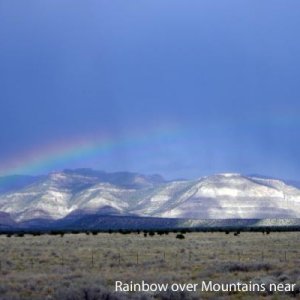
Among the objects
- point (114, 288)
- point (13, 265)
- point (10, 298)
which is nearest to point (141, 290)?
point (114, 288)

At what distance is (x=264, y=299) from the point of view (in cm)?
2577

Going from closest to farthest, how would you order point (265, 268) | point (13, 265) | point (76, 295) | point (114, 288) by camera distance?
point (76, 295)
point (114, 288)
point (265, 268)
point (13, 265)

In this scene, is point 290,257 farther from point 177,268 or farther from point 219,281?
point 219,281

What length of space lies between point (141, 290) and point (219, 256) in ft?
68.1

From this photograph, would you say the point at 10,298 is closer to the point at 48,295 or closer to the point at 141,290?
the point at 48,295

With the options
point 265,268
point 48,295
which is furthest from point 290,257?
point 48,295

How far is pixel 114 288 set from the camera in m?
27.6

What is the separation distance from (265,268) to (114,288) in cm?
1171

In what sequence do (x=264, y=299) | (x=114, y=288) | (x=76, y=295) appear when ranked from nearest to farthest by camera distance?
(x=76, y=295), (x=264, y=299), (x=114, y=288)

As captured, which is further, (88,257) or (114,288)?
(88,257)

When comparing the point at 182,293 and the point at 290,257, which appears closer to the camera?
the point at 182,293

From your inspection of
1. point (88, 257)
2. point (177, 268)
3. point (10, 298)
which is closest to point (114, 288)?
point (10, 298)

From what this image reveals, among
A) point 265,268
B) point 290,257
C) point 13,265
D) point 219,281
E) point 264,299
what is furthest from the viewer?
point 290,257

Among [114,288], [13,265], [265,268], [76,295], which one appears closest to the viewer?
[76,295]
